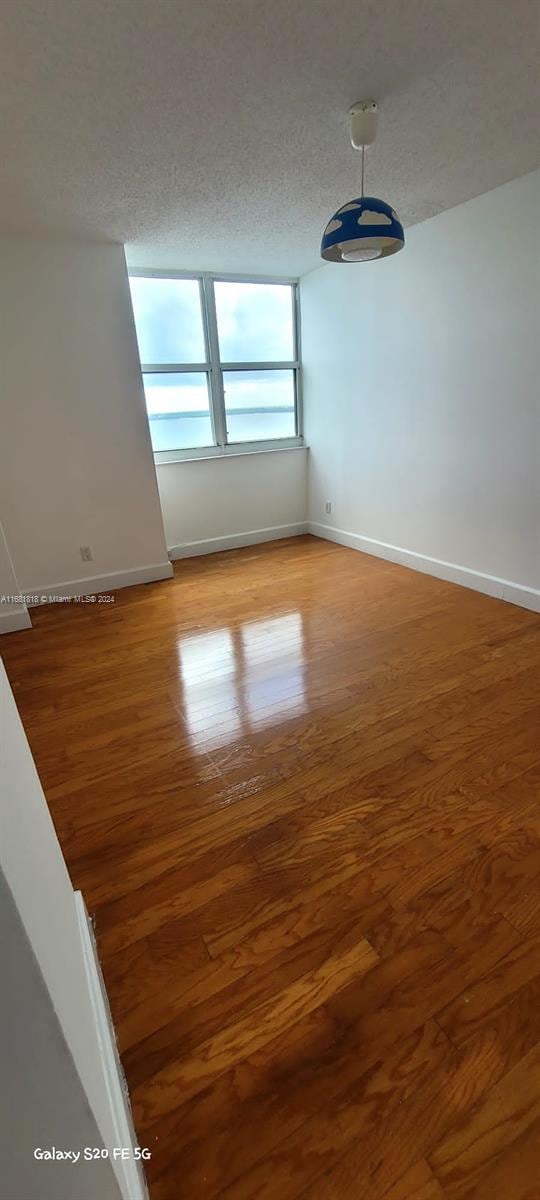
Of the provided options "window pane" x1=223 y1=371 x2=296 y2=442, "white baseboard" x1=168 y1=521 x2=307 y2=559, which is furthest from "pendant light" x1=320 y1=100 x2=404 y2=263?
"white baseboard" x1=168 y1=521 x2=307 y2=559

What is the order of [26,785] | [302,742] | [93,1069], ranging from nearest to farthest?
[93,1069] → [26,785] → [302,742]

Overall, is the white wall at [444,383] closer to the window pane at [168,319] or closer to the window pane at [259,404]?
the window pane at [259,404]

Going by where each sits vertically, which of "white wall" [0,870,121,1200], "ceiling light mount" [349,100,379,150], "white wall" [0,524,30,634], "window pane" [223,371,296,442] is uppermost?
"ceiling light mount" [349,100,379,150]

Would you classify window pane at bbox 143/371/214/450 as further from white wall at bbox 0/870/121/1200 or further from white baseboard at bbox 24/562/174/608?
white wall at bbox 0/870/121/1200

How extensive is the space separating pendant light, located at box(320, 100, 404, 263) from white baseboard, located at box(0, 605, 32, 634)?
2.66 m

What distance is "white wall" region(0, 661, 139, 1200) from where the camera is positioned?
54 cm

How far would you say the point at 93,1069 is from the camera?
27.6 inches

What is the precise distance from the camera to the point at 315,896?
132 centimetres

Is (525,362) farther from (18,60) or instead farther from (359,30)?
(18,60)

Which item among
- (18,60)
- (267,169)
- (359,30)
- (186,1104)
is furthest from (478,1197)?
(267,169)

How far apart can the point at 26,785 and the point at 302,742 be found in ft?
4.21

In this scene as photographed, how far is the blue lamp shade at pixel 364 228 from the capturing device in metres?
1.89

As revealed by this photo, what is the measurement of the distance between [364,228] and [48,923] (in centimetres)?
238

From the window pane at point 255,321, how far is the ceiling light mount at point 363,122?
2314mm
